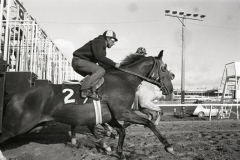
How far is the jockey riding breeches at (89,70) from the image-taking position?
5086 mm

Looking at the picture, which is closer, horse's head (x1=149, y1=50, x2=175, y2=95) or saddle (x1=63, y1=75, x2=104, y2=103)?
saddle (x1=63, y1=75, x2=104, y2=103)

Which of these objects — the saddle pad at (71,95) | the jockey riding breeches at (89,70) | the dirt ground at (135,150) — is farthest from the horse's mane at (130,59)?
the dirt ground at (135,150)

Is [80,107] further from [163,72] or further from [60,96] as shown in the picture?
[163,72]

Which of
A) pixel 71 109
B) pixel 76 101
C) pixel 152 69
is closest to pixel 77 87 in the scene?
pixel 76 101

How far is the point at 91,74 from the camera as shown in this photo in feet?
17.4

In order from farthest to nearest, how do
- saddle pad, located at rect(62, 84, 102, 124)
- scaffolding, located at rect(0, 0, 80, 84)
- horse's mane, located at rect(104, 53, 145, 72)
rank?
1. scaffolding, located at rect(0, 0, 80, 84)
2. horse's mane, located at rect(104, 53, 145, 72)
3. saddle pad, located at rect(62, 84, 102, 124)

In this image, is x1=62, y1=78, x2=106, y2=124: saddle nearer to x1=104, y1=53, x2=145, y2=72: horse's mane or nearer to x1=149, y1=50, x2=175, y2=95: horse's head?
x1=104, y1=53, x2=145, y2=72: horse's mane

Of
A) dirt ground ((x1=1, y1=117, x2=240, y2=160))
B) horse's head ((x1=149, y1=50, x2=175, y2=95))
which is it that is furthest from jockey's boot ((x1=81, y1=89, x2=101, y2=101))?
horse's head ((x1=149, y1=50, x2=175, y2=95))

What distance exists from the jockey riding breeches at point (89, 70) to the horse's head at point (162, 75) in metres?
1.43

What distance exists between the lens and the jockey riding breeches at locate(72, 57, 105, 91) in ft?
16.7

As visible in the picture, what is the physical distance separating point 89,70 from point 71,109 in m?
0.96

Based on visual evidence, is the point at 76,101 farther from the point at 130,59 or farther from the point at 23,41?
the point at 23,41

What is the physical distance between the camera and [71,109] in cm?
500

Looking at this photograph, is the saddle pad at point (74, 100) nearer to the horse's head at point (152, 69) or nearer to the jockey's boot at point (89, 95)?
the jockey's boot at point (89, 95)
